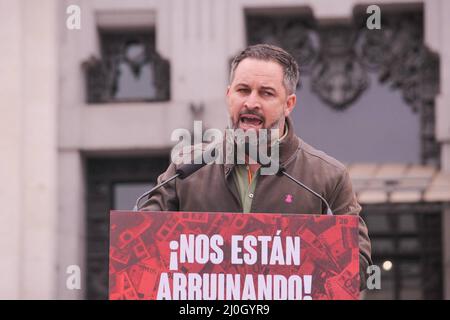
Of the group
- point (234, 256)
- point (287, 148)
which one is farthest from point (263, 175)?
point (234, 256)

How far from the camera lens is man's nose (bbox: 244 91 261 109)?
4.15 metres

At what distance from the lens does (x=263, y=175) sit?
4.27 meters

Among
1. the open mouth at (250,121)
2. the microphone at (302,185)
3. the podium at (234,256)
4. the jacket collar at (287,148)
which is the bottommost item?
the podium at (234,256)

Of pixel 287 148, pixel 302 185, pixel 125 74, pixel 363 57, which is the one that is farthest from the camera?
pixel 125 74

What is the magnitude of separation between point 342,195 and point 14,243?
51.2 feet

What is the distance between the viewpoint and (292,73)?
14.4ft

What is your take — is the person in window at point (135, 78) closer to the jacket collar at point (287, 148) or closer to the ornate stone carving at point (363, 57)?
the ornate stone carving at point (363, 57)

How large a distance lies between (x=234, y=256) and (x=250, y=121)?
596 millimetres

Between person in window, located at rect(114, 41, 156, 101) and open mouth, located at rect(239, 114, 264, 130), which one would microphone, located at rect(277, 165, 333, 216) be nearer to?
open mouth, located at rect(239, 114, 264, 130)

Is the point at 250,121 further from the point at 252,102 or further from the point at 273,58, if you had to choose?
the point at 273,58

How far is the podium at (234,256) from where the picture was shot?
3715 mm

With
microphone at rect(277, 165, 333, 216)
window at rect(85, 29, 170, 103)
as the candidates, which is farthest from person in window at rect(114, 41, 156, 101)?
microphone at rect(277, 165, 333, 216)

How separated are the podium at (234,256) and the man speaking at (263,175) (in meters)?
0.36

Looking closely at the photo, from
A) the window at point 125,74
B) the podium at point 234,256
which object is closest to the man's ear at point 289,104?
the podium at point 234,256
